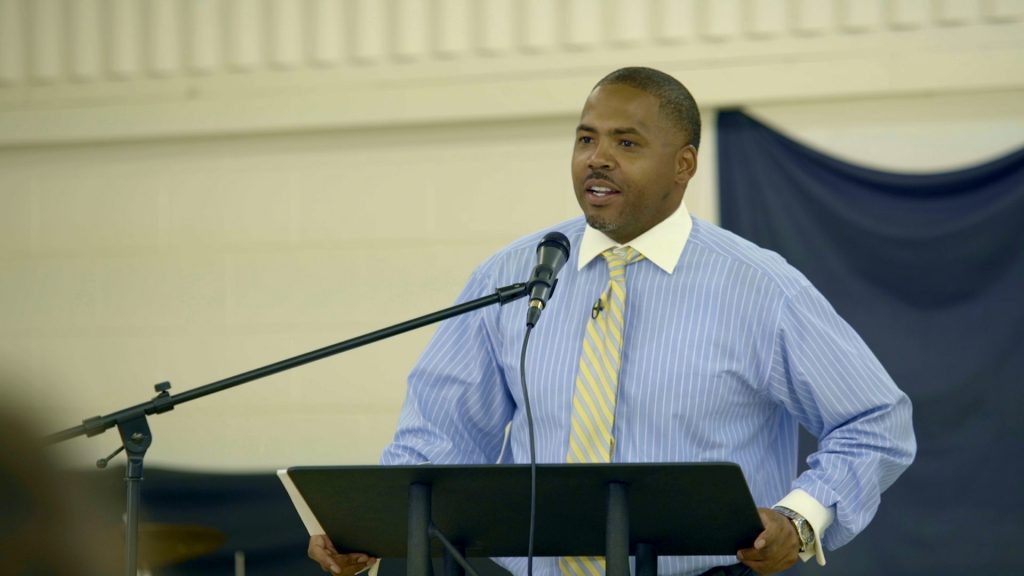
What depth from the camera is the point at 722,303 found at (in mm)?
2584

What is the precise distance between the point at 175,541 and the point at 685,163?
2.22 meters

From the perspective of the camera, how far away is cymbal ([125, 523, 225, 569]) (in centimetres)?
420

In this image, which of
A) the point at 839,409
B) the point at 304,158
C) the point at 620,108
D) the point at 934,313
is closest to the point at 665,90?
the point at 620,108

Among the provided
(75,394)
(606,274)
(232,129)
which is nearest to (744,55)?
(232,129)

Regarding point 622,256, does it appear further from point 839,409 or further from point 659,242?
point 839,409

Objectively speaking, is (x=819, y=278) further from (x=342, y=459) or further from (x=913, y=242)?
(x=342, y=459)

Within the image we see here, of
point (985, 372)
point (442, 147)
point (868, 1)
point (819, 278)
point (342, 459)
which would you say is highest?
point (868, 1)

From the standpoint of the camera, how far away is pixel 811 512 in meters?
2.32

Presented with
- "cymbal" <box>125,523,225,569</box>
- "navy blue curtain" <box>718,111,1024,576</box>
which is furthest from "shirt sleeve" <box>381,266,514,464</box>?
"navy blue curtain" <box>718,111,1024,576</box>

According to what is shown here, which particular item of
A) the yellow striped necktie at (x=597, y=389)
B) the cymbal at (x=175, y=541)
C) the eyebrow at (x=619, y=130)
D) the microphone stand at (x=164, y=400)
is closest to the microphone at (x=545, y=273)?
the microphone stand at (x=164, y=400)

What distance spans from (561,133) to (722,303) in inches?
87.4

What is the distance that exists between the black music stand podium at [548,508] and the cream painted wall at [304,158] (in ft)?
8.36

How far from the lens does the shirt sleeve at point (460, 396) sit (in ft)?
8.71

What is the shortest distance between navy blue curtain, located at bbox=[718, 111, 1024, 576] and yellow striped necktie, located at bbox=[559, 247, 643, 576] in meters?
1.97
